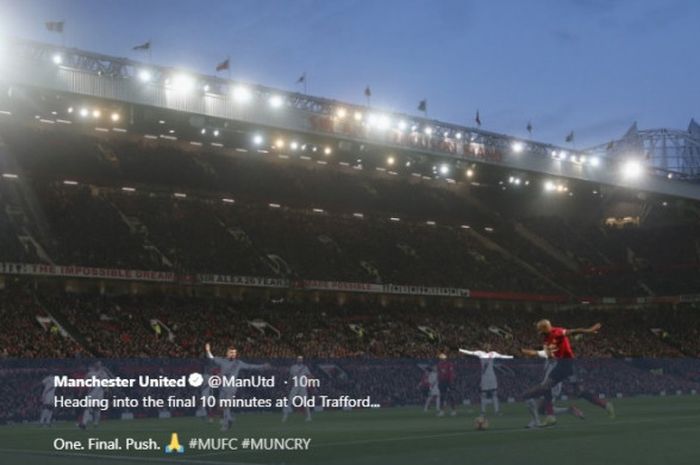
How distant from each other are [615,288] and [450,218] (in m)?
14.8

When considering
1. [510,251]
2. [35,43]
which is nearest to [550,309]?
[510,251]

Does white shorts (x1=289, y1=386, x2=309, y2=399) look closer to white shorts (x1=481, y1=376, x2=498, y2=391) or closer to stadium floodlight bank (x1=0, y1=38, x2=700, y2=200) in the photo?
white shorts (x1=481, y1=376, x2=498, y2=391)

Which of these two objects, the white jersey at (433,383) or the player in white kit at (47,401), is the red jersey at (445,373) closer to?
the white jersey at (433,383)

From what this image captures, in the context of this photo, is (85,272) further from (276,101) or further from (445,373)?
(445,373)

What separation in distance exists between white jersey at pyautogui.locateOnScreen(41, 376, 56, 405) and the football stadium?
76 mm

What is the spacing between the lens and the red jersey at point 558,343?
17562 mm

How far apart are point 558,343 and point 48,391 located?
1796 cm

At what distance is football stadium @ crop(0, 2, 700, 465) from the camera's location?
2212 cm

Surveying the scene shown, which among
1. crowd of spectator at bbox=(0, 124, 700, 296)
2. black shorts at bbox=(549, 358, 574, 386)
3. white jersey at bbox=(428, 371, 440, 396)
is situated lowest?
white jersey at bbox=(428, 371, 440, 396)

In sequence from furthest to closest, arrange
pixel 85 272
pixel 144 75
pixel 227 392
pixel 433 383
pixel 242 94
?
pixel 85 272, pixel 242 94, pixel 144 75, pixel 433 383, pixel 227 392

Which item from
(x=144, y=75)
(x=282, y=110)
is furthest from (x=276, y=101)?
(x=144, y=75)

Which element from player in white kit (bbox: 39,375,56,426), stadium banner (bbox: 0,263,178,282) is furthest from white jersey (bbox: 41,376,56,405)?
stadium banner (bbox: 0,263,178,282)

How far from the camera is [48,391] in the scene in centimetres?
2931

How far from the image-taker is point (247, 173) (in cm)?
6631
